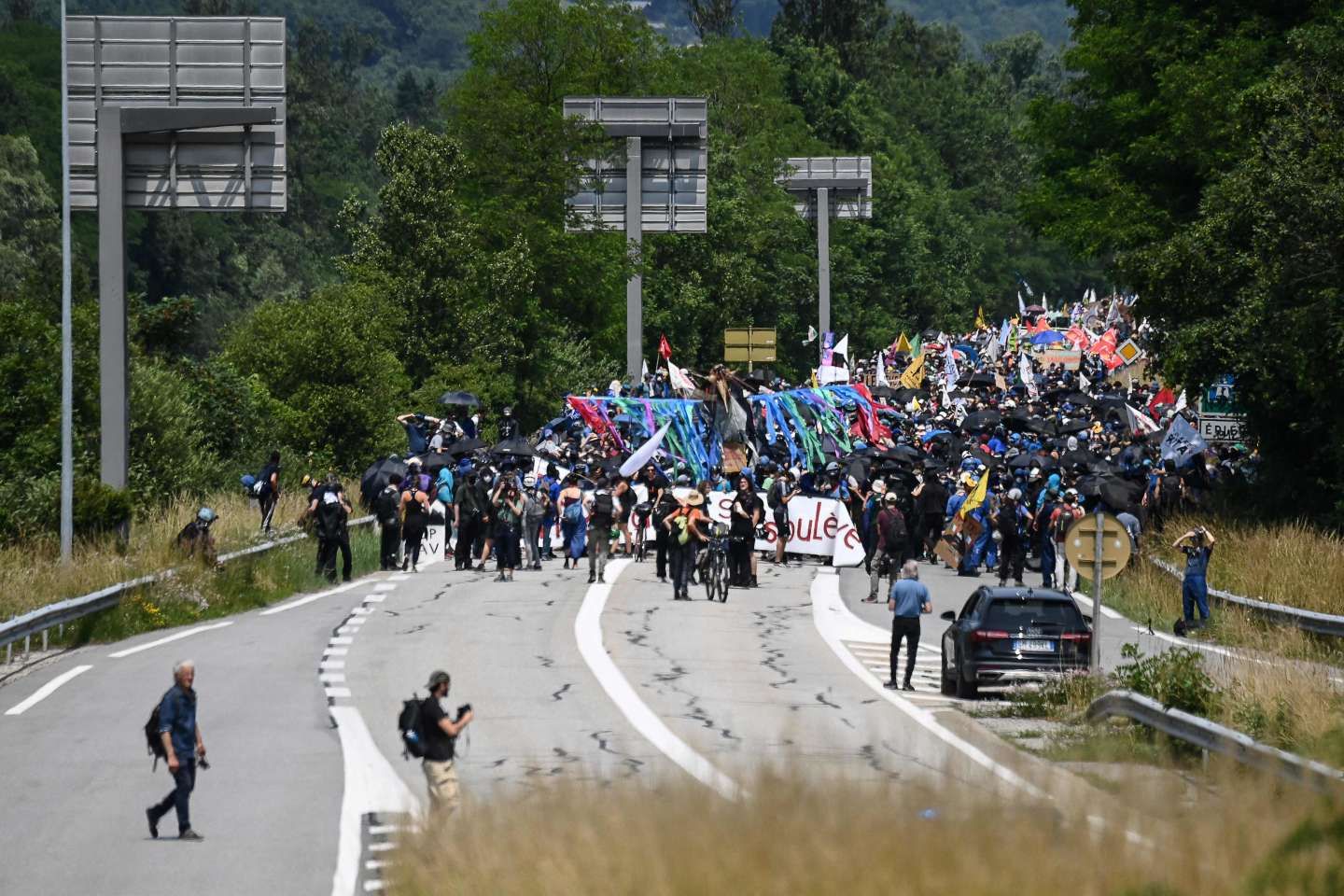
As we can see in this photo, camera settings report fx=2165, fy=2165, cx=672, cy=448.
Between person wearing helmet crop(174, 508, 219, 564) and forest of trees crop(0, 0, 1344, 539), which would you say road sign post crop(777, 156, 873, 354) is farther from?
person wearing helmet crop(174, 508, 219, 564)

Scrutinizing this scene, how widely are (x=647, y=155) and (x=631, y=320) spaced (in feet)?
16.2

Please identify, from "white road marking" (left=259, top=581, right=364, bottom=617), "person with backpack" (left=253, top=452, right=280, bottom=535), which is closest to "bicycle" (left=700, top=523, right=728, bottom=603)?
"white road marking" (left=259, top=581, right=364, bottom=617)

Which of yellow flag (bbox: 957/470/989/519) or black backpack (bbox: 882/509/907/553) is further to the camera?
yellow flag (bbox: 957/470/989/519)

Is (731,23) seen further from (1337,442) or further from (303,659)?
(303,659)

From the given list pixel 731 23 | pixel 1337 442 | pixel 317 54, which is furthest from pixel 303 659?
pixel 317 54

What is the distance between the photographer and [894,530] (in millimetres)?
32688

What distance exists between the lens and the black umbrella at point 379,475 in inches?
1554

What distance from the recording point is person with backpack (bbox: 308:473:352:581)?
33969 millimetres

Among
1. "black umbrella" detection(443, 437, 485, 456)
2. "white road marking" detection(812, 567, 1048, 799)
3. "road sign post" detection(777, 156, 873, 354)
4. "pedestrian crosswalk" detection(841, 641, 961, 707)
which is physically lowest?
"pedestrian crosswalk" detection(841, 641, 961, 707)

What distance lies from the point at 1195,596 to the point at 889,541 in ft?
18.4

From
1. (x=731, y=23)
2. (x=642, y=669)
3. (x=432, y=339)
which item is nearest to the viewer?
(x=642, y=669)

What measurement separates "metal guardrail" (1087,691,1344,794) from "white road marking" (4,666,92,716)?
404 inches

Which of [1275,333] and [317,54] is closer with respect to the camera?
[1275,333]

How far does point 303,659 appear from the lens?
82.1 feet
